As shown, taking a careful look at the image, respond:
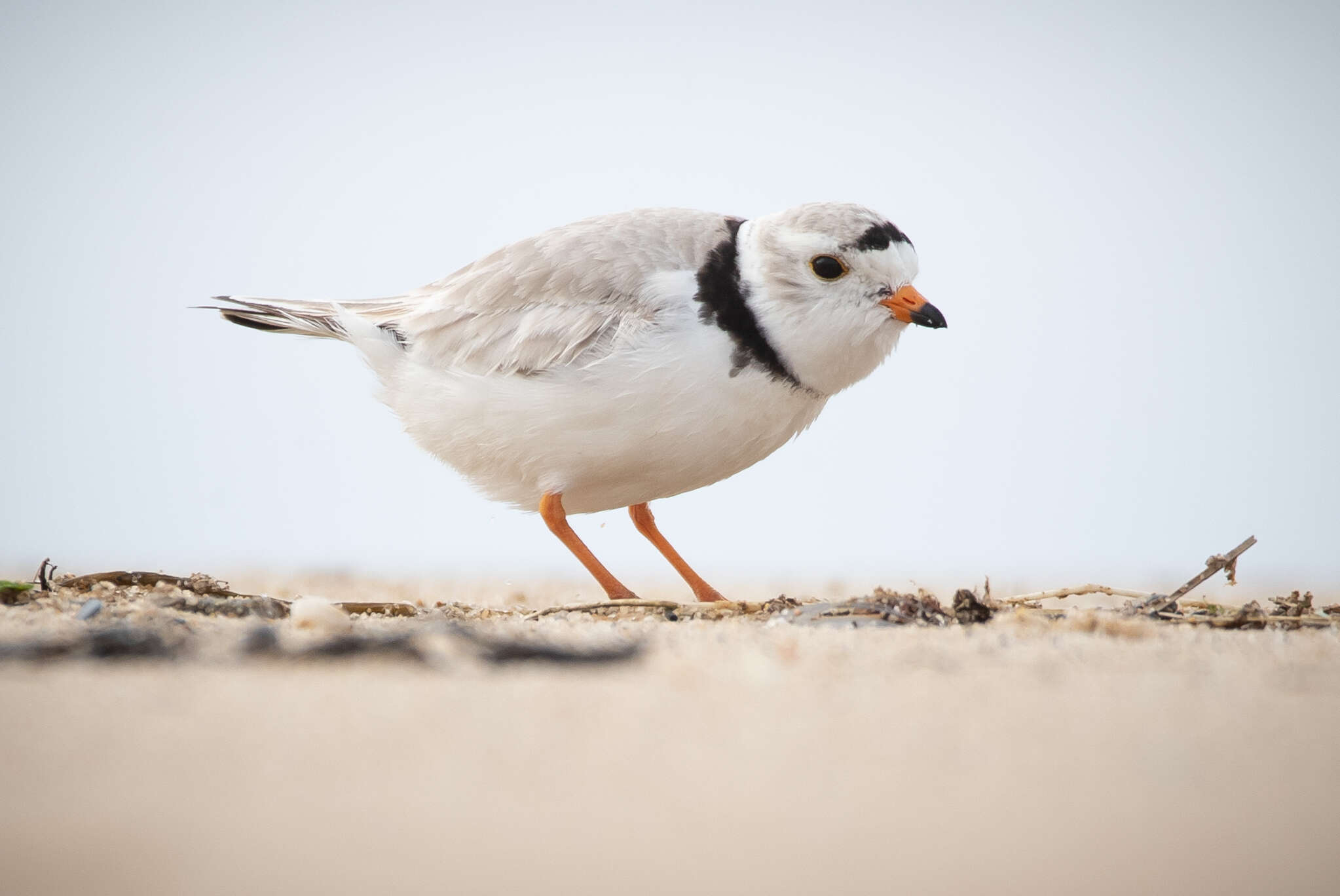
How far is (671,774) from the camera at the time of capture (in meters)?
1.80

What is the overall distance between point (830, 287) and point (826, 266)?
3.3 inches

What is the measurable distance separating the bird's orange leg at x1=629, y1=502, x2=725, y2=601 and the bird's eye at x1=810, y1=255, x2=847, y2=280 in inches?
61.3

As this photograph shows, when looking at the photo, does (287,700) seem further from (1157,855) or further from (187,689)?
(1157,855)

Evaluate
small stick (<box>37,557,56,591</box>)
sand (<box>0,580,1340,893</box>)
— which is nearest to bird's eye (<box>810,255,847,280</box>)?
sand (<box>0,580,1340,893</box>)

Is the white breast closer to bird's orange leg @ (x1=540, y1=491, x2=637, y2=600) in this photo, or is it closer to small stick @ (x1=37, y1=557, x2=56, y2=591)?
bird's orange leg @ (x1=540, y1=491, x2=637, y2=600)

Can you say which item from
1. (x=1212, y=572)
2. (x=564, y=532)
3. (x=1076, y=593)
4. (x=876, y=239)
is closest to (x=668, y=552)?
(x=564, y=532)

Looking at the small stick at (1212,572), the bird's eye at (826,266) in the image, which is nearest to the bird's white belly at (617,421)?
the bird's eye at (826,266)

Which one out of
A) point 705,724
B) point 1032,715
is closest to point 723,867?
point 705,724

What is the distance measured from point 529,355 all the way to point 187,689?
7.90 feet

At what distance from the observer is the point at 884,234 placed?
13.6 ft

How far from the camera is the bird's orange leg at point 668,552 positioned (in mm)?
4961

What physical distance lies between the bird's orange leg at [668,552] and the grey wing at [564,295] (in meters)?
1.17

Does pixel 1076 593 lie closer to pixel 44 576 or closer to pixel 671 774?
pixel 671 774

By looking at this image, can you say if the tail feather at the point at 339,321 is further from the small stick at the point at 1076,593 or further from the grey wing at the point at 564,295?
the small stick at the point at 1076,593
